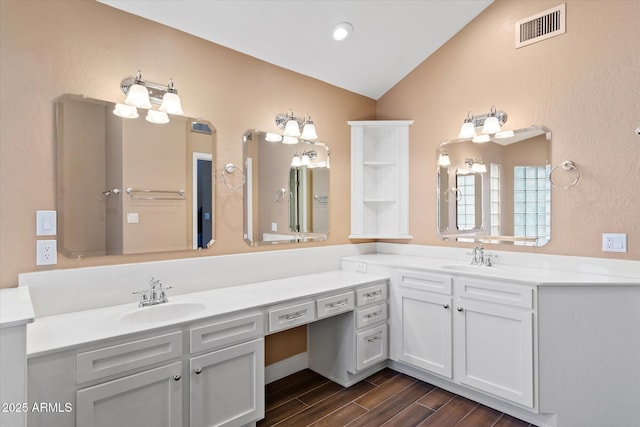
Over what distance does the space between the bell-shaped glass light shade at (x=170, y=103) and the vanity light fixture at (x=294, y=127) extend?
0.87 metres

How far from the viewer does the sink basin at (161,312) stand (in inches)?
76.3

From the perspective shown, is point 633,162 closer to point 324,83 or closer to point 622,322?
point 622,322

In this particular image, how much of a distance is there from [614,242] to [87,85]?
332cm

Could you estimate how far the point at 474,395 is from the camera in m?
2.46

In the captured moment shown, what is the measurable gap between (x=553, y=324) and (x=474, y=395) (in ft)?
2.52

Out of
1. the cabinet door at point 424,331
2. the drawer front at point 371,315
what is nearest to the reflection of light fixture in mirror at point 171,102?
the drawer front at point 371,315

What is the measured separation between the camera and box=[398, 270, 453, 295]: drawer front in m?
2.54

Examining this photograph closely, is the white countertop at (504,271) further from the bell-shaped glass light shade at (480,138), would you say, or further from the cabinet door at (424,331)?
the bell-shaped glass light shade at (480,138)

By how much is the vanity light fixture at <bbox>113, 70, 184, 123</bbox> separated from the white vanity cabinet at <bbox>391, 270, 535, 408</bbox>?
202 centimetres

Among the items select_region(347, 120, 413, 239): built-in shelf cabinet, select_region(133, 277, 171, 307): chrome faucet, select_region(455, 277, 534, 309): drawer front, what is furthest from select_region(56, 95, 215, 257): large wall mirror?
select_region(455, 277, 534, 309): drawer front

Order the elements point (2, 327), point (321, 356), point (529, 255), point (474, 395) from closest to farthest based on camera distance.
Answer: point (2, 327), point (474, 395), point (529, 255), point (321, 356)

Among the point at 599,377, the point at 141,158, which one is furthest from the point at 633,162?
the point at 141,158

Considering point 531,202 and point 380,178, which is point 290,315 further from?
point 531,202

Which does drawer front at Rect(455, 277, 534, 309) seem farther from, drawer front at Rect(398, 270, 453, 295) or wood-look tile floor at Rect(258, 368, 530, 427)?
wood-look tile floor at Rect(258, 368, 530, 427)
